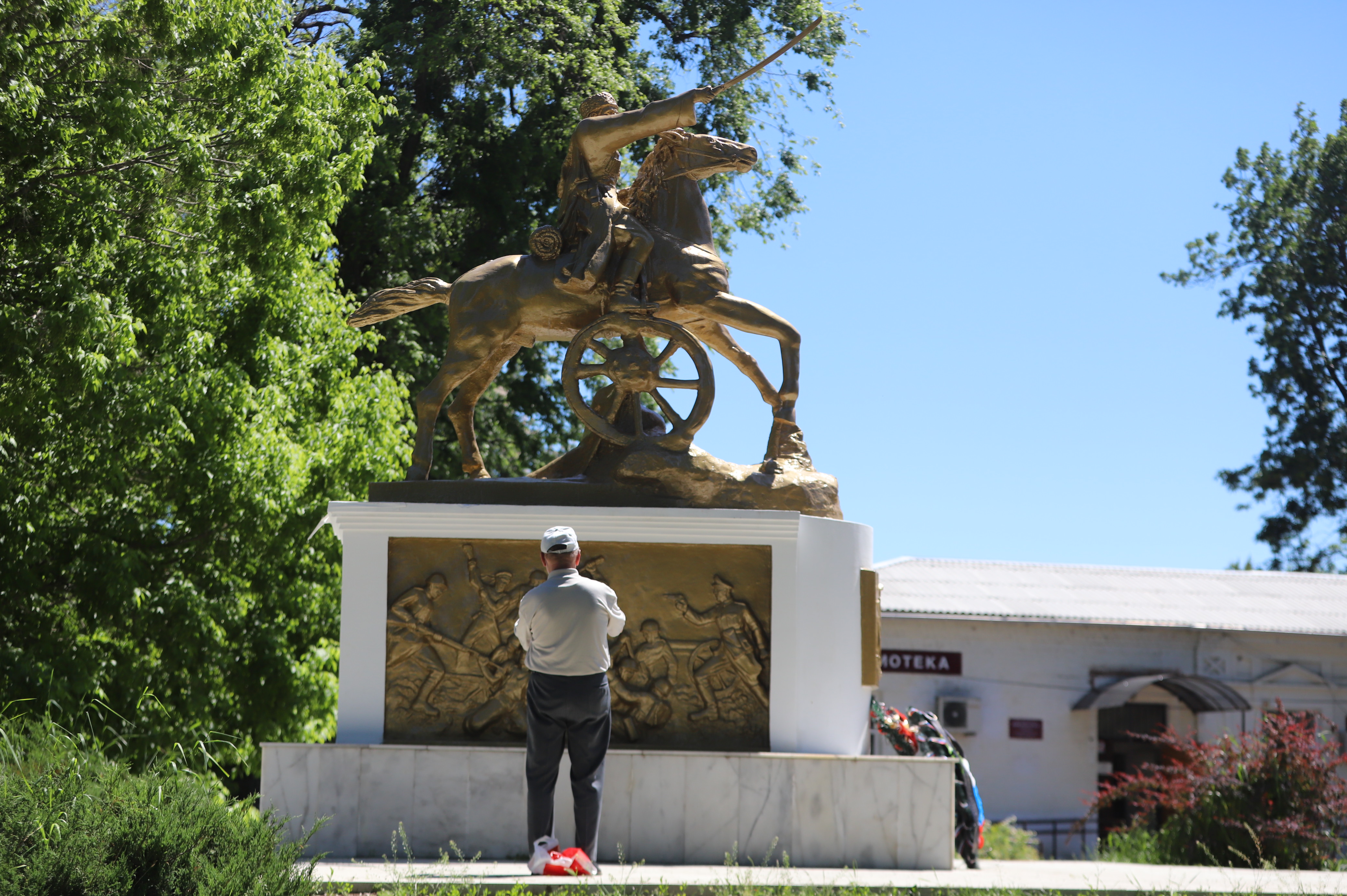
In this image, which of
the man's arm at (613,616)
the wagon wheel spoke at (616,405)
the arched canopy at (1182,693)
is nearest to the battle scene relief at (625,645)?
the wagon wheel spoke at (616,405)

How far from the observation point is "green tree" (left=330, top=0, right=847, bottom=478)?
62.8 feet

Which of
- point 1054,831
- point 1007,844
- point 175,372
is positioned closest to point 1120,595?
point 1054,831

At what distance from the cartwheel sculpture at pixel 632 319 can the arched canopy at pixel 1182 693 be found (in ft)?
53.6

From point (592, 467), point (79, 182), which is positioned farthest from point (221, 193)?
point (592, 467)

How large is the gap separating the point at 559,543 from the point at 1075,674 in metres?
19.6

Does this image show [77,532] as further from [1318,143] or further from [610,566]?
[1318,143]

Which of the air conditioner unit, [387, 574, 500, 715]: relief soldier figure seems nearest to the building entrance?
the air conditioner unit

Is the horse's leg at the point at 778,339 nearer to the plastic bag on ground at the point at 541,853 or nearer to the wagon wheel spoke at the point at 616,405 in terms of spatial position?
the wagon wheel spoke at the point at 616,405

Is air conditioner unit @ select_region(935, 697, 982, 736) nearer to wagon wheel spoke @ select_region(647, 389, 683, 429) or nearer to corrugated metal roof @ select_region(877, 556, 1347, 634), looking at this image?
corrugated metal roof @ select_region(877, 556, 1347, 634)

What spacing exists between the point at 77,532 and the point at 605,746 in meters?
10.4

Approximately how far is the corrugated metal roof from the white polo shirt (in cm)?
1753

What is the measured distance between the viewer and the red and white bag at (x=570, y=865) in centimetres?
623

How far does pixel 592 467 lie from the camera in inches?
360

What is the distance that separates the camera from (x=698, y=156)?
9609 millimetres
